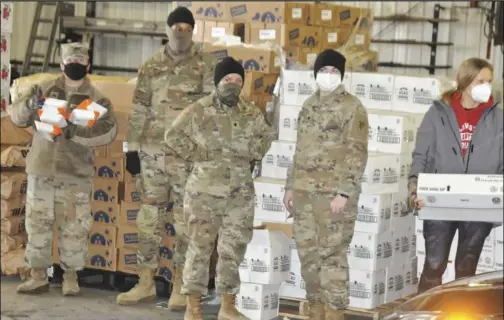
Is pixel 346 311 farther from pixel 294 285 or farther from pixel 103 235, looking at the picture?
pixel 103 235

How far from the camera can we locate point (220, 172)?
4746 mm

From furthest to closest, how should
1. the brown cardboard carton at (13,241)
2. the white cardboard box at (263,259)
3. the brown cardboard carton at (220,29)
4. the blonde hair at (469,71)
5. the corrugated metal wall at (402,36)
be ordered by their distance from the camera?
the corrugated metal wall at (402,36)
the brown cardboard carton at (220,29)
the white cardboard box at (263,259)
the brown cardboard carton at (13,241)
the blonde hair at (469,71)

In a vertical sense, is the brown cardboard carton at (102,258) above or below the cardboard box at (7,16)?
below

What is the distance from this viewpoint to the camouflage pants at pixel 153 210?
523 cm

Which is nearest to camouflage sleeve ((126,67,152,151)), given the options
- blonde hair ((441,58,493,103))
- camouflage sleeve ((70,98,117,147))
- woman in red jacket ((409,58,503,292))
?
camouflage sleeve ((70,98,117,147))

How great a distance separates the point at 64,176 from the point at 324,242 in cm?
151

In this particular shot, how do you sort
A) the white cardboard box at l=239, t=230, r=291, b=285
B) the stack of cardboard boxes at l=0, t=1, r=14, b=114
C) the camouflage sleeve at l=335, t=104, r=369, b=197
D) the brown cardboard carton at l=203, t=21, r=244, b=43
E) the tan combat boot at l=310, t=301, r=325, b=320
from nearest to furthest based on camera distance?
the stack of cardboard boxes at l=0, t=1, r=14, b=114 < the camouflage sleeve at l=335, t=104, r=369, b=197 < the tan combat boot at l=310, t=301, r=325, b=320 < the white cardboard box at l=239, t=230, r=291, b=285 < the brown cardboard carton at l=203, t=21, r=244, b=43

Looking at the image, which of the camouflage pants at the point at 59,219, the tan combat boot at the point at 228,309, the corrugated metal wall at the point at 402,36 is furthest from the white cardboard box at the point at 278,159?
the corrugated metal wall at the point at 402,36

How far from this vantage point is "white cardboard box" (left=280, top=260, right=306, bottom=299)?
5.35 m

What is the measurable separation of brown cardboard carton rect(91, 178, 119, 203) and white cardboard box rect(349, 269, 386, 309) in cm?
156

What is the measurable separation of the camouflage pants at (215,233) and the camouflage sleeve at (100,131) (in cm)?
68

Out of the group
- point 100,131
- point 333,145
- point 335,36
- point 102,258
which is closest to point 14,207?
point 100,131

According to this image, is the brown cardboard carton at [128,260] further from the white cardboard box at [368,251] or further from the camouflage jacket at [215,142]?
the white cardboard box at [368,251]

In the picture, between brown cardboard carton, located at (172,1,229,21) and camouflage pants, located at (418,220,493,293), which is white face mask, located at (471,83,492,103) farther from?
brown cardboard carton, located at (172,1,229,21)
